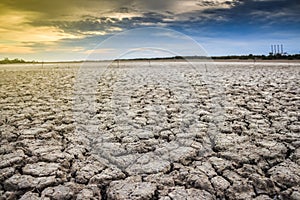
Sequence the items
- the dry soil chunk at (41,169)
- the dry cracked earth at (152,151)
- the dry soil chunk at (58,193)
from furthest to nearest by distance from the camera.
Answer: the dry soil chunk at (41,169) → the dry cracked earth at (152,151) → the dry soil chunk at (58,193)

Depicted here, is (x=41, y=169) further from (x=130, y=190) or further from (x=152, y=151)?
(x=152, y=151)

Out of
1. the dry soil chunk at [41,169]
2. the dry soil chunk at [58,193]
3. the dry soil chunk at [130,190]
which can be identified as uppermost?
the dry soil chunk at [41,169]

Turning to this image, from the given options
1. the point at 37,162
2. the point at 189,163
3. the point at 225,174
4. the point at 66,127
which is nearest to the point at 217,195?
the point at 225,174

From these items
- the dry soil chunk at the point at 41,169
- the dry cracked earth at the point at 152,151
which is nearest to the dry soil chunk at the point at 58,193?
the dry cracked earth at the point at 152,151

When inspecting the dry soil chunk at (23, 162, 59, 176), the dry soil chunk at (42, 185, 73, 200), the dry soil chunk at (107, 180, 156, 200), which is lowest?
the dry soil chunk at (107, 180, 156, 200)

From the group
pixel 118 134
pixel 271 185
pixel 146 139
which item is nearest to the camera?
pixel 271 185

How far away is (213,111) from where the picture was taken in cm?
472

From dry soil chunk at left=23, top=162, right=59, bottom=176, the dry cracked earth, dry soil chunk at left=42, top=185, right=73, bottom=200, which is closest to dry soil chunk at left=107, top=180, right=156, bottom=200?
the dry cracked earth

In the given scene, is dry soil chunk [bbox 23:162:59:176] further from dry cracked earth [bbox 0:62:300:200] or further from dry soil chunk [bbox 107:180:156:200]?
dry soil chunk [bbox 107:180:156:200]

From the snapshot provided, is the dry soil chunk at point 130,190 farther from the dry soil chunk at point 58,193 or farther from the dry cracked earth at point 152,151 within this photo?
the dry soil chunk at point 58,193

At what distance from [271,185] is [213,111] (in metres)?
2.52

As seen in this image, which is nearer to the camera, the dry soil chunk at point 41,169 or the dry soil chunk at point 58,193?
the dry soil chunk at point 58,193

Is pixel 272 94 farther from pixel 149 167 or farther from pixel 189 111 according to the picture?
pixel 149 167

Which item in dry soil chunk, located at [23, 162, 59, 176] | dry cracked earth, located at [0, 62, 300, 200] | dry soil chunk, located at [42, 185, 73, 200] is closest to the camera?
dry soil chunk, located at [42, 185, 73, 200]
